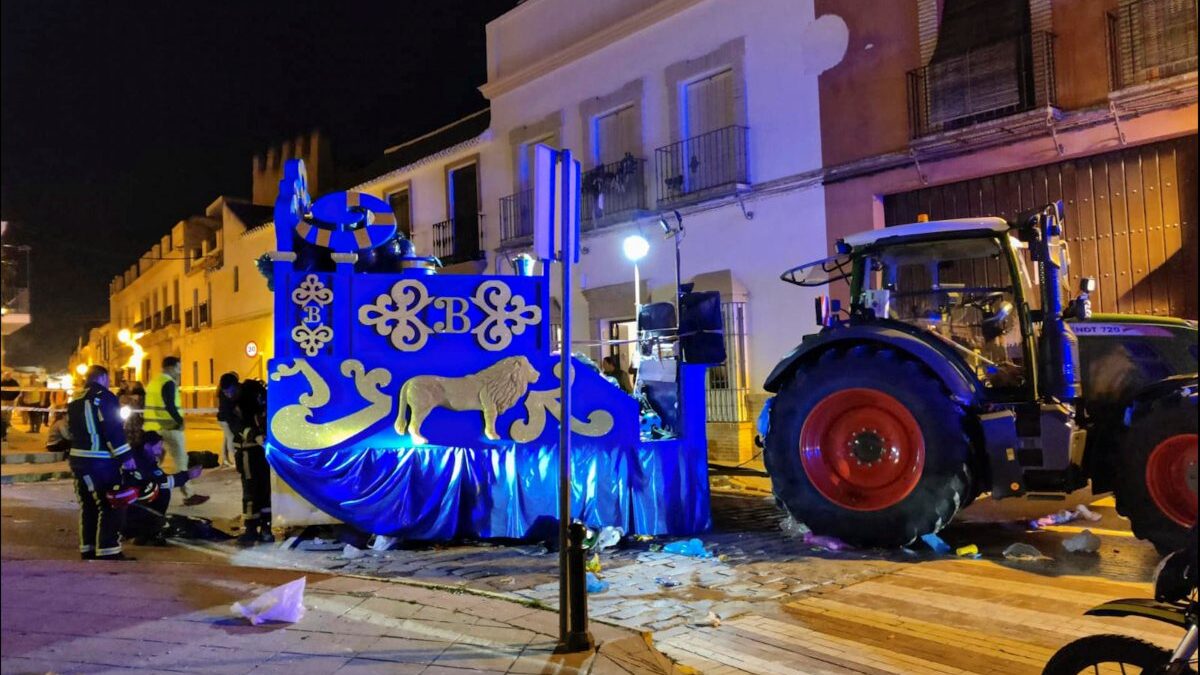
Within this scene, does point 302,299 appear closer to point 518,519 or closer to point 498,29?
point 518,519

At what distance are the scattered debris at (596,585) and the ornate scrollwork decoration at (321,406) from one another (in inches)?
101

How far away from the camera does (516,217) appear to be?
62.4ft

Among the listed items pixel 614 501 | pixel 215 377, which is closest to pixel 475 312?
pixel 614 501

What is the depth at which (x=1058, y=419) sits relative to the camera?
646cm

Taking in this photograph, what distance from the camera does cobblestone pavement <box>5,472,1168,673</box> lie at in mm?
4785

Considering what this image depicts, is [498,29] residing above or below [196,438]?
above

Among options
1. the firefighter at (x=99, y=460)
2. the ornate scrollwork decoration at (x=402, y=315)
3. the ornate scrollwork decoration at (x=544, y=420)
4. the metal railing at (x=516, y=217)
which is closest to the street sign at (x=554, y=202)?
Answer: the ornate scrollwork decoration at (x=544, y=420)

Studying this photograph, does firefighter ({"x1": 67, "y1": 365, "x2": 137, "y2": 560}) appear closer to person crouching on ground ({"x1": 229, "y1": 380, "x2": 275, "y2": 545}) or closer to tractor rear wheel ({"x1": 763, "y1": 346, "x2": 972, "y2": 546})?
person crouching on ground ({"x1": 229, "y1": 380, "x2": 275, "y2": 545})

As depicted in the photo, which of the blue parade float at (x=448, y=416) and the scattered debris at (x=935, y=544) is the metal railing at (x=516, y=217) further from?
the scattered debris at (x=935, y=544)

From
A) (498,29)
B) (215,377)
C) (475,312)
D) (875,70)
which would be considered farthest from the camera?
(215,377)

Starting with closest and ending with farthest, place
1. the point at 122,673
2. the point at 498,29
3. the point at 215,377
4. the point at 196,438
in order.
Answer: the point at 122,673, the point at 498,29, the point at 196,438, the point at 215,377

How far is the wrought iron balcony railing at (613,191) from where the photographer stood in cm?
1644

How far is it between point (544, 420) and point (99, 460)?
3.54 m

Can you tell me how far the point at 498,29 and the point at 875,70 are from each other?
986 centimetres
